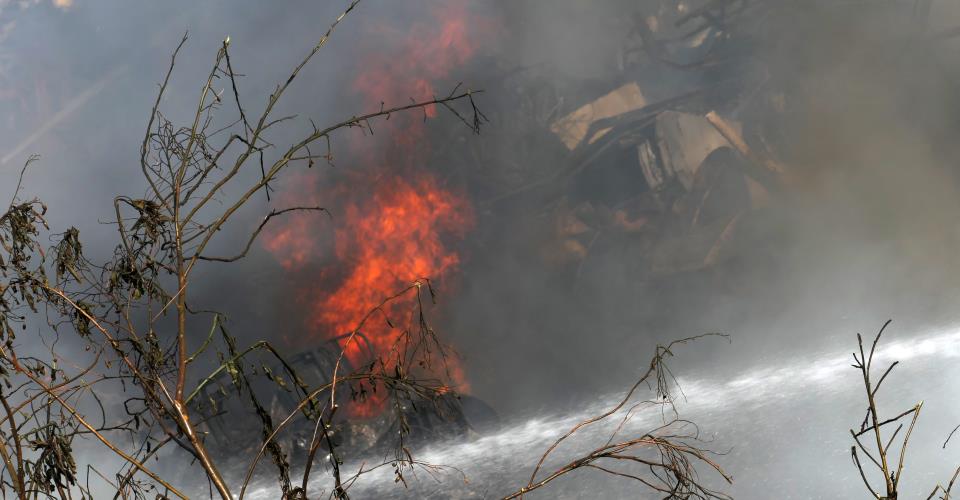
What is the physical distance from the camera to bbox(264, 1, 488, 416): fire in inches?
456

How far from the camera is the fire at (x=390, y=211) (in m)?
11.6

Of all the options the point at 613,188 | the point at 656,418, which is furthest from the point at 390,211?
the point at 656,418

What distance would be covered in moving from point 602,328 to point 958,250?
14.9 feet

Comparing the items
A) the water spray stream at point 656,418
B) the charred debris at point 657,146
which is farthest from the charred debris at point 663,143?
the water spray stream at point 656,418

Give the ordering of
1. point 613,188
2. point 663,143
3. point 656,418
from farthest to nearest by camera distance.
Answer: point 613,188 → point 663,143 → point 656,418

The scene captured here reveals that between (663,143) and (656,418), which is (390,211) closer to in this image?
(663,143)

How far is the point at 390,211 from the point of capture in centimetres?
1189

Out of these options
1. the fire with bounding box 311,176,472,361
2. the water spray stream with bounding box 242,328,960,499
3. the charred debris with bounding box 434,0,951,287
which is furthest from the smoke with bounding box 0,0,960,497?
the water spray stream with bounding box 242,328,960,499

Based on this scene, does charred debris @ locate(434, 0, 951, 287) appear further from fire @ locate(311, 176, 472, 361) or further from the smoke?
fire @ locate(311, 176, 472, 361)

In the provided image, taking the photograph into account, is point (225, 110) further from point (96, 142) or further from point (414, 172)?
point (414, 172)

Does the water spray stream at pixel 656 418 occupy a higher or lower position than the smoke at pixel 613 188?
lower

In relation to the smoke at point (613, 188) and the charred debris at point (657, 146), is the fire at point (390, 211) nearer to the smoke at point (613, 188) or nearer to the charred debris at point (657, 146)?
the smoke at point (613, 188)

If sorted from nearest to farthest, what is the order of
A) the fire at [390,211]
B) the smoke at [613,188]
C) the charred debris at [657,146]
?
the smoke at [613,188] < the charred debris at [657,146] < the fire at [390,211]

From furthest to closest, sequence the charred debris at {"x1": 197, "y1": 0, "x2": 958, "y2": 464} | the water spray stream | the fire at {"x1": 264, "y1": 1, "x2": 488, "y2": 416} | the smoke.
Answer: the fire at {"x1": 264, "y1": 1, "x2": 488, "y2": 416}, the charred debris at {"x1": 197, "y1": 0, "x2": 958, "y2": 464}, the smoke, the water spray stream
